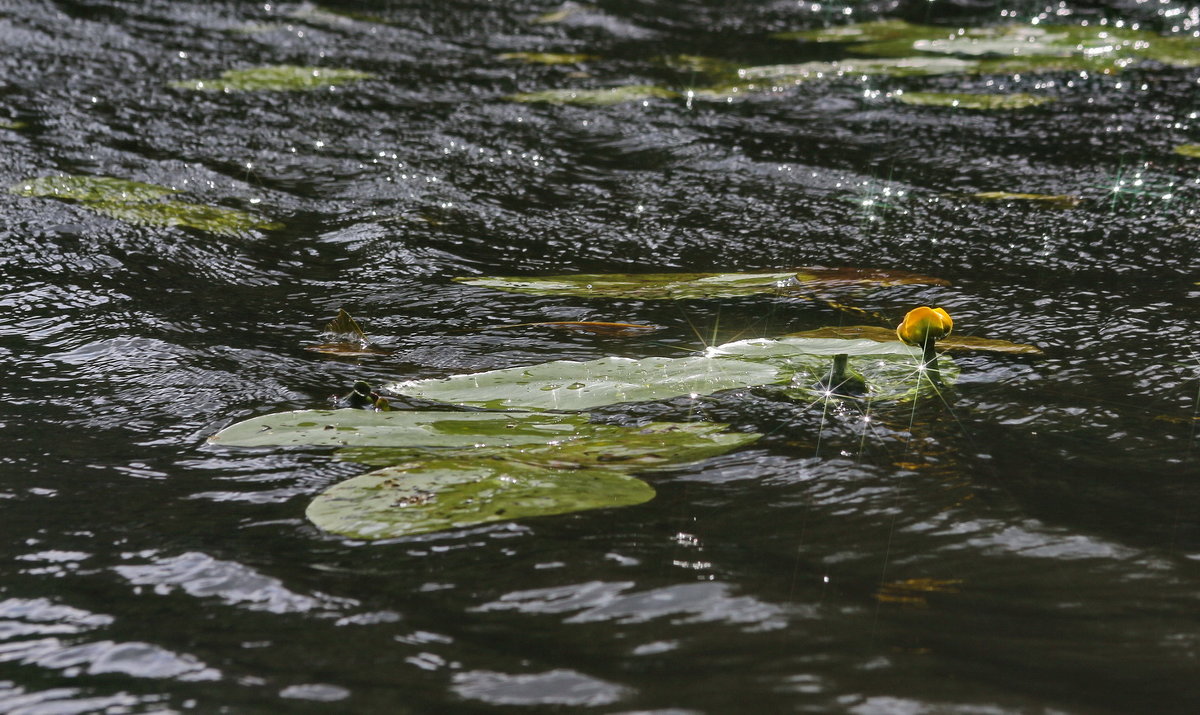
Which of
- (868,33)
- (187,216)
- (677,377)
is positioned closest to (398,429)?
(677,377)

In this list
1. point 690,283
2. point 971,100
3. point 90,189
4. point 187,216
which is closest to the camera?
point 690,283

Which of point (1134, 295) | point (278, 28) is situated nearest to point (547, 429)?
point (1134, 295)

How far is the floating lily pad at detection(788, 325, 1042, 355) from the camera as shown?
2117 millimetres

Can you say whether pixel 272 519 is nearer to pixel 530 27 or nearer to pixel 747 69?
pixel 747 69

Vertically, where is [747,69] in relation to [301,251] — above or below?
above

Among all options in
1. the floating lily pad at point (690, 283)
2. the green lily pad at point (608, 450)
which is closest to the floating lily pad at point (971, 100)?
the floating lily pad at point (690, 283)

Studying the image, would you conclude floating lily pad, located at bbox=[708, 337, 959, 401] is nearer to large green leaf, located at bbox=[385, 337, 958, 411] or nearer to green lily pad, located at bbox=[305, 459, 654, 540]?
large green leaf, located at bbox=[385, 337, 958, 411]

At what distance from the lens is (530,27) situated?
276 inches

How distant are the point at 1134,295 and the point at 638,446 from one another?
1.41 meters

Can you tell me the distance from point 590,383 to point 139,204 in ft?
6.30

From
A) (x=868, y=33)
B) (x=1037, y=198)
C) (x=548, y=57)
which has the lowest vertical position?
(x=1037, y=198)

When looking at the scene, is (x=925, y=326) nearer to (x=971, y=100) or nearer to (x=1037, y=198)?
(x=1037, y=198)

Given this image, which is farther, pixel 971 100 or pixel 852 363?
pixel 971 100

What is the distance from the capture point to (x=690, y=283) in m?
2.59
